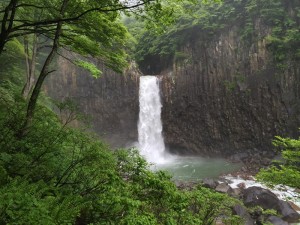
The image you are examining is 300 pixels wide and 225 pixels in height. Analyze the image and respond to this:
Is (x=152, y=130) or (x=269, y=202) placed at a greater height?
(x=152, y=130)

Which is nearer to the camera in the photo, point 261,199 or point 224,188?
point 261,199

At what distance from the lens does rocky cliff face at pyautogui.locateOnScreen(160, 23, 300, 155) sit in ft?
72.8

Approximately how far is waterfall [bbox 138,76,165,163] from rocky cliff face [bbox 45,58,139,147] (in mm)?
1073

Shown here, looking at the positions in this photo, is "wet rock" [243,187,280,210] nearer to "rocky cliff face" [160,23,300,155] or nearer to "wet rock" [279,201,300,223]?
"wet rock" [279,201,300,223]

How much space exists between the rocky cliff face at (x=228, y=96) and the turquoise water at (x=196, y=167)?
1.80m

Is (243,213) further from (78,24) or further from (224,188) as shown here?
(78,24)

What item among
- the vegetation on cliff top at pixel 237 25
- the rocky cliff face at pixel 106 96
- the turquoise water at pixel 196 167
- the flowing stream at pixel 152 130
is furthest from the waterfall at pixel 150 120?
the vegetation on cliff top at pixel 237 25

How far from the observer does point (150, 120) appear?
27.5 metres

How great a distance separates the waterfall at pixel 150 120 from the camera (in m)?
27.0

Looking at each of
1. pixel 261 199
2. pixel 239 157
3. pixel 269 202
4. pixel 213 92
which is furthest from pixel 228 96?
pixel 269 202

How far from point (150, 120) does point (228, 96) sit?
8.31 meters

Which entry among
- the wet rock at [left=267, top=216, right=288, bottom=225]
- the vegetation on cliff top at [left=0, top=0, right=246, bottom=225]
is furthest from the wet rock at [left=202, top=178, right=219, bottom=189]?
the vegetation on cliff top at [left=0, top=0, right=246, bottom=225]

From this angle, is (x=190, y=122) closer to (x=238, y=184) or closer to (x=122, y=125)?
(x=122, y=125)

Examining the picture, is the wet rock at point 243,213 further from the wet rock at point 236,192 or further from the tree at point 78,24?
the tree at point 78,24
